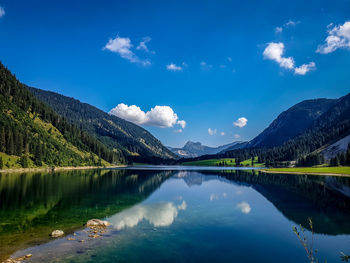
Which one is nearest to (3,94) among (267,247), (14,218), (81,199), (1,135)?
(1,135)

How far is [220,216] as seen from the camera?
119 feet

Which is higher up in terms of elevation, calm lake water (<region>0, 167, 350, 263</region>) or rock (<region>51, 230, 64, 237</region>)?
rock (<region>51, 230, 64, 237</region>)

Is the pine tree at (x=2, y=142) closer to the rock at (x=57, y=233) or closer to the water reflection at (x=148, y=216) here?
the water reflection at (x=148, y=216)

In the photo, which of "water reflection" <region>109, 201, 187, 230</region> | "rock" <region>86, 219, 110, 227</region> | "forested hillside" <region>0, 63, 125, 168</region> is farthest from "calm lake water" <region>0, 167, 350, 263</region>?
"forested hillside" <region>0, 63, 125, 168</region>

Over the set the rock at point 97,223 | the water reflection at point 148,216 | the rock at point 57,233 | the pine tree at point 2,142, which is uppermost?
the pine tree at point 2,142

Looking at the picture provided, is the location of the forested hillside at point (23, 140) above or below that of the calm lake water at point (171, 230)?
above

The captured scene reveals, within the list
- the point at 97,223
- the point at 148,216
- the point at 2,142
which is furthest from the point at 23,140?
the point at 97,223

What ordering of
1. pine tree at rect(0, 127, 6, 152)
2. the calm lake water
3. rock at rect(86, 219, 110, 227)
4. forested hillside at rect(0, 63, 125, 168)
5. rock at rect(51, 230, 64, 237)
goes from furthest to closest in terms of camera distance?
forested hillside at rect(0, 63, 125, 168) → pine tree at rect(0, 127, 6, 152) → rock at rect(86, 219, 110, 227) → rock at rect(51, 230, 64, 237) → the calm lake water

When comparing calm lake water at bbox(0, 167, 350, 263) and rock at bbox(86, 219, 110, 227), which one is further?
rock at bbox(86, 219, 110, 227)

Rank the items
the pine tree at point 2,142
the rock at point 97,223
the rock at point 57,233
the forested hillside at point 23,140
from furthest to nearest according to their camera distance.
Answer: the forested hillside at point 23,140 < the pine tree at point 2,142 < the rock at point 97,223 < the rock at point 57,233

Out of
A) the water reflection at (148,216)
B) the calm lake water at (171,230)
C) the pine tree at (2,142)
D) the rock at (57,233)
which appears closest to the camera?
the calm lake water at (171,230)

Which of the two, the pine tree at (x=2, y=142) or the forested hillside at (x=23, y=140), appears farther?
the forested hillside at (x=23, y=140)

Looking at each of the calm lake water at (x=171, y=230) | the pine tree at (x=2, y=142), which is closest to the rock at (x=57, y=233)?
the calm lake water at (x=171, y=230)

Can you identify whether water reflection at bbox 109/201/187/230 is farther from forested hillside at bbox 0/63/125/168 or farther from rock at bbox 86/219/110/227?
forested hillside at bbox 0/63/125/168
